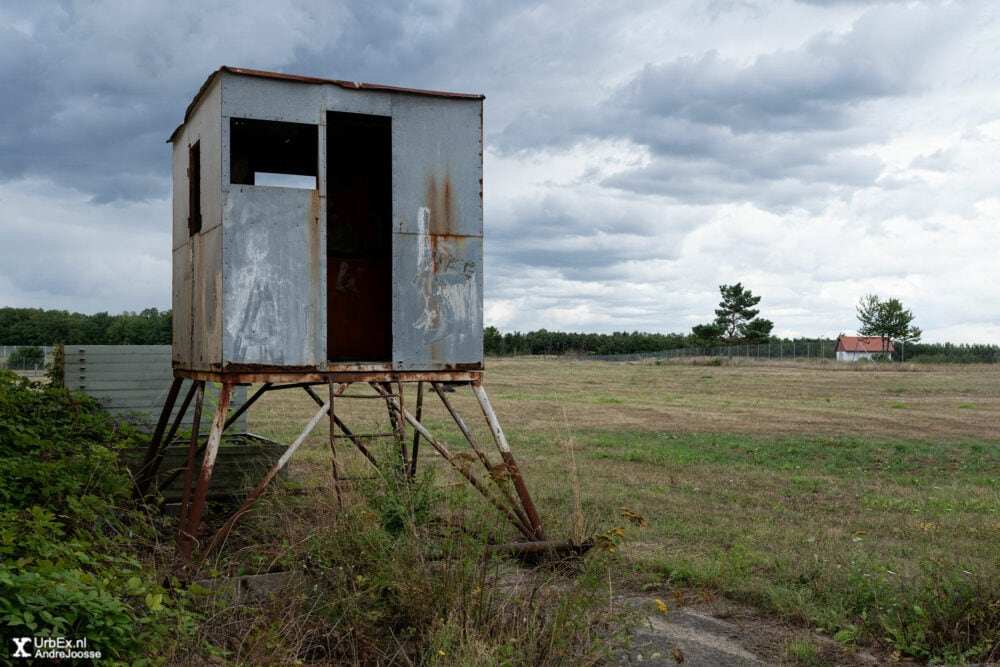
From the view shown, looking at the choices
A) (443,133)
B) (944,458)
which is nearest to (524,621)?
(443,133)

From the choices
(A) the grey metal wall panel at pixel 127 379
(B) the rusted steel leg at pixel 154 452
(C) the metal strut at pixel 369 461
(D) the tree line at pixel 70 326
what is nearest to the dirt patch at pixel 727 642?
(C) the metal strut at pixel 369 461

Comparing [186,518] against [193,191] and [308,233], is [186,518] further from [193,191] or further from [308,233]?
[193,191]

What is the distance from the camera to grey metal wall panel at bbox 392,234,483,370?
7.88 metres

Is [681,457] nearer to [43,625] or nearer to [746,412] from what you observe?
[746,412]

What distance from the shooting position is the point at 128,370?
13.9 m

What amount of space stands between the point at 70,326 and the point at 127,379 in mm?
92474

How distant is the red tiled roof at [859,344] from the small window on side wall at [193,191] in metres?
82.3

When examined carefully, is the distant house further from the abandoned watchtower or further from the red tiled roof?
the abandoned watchtower

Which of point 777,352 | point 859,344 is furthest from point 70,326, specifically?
point 859,344

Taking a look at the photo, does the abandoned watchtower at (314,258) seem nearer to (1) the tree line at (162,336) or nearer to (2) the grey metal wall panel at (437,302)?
(2) the grey metal wall panel at (437,302)

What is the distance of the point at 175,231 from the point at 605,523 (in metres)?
6.29

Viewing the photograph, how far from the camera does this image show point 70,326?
311ft

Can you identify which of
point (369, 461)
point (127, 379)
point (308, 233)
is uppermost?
point (308, 233)

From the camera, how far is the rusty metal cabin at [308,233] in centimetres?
739
